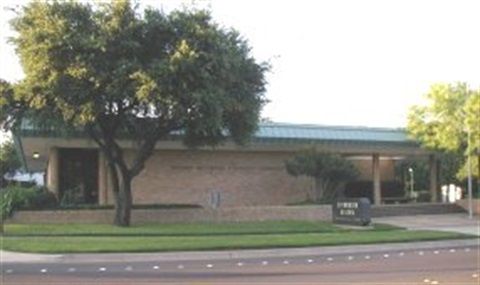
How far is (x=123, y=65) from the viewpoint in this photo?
30.6 metres

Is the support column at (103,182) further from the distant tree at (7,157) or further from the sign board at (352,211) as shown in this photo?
the distant tree at (7,157)

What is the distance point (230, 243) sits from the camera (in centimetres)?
2555

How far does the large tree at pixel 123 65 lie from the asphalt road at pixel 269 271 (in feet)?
32.1

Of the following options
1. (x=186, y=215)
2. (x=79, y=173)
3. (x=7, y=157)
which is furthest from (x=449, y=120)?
(x=7, y=157)

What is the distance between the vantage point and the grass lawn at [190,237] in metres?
23.9

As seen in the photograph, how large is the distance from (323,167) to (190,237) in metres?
15.9

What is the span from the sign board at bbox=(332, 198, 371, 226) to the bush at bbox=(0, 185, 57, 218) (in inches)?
501

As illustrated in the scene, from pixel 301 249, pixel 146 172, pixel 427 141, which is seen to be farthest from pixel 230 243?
pixel 427 141

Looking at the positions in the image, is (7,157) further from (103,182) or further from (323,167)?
(323,167)

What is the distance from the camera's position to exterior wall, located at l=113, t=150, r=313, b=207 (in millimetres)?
44844

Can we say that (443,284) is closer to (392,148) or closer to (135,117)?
(135,117)

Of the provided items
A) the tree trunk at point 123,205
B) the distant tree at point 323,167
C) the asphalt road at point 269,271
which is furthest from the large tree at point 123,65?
the distant tree at point 323,167

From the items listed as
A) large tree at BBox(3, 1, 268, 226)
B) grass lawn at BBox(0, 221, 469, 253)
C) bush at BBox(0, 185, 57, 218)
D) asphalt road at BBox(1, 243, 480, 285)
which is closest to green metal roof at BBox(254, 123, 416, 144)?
grass lawn at BBox(0, 221, 469, 253)

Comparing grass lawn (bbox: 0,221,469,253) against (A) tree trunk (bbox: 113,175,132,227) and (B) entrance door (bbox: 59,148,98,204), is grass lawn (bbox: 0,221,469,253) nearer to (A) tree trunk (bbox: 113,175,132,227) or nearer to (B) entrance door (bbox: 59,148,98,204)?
(A) tree trunk (bbox: 113,175,132,227)
